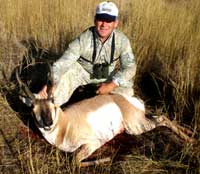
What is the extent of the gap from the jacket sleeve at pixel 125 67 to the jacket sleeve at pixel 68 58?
47cm

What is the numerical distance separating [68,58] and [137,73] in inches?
43.0

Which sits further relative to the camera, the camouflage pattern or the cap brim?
the camouflage pattern

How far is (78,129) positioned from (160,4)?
2.98 metres

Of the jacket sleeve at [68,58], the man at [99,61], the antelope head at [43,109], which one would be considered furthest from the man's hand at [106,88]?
the antelope head at [43,109]

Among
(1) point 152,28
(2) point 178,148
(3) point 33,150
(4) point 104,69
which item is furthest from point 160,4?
(3) point 33,150

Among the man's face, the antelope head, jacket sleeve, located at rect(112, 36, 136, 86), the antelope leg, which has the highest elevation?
the man's face

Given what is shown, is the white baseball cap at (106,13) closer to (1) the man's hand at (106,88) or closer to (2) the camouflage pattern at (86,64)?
(2) the camouflage pattern at (86,64)

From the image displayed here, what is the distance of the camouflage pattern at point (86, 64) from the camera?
432 cm

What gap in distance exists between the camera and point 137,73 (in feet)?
16.8

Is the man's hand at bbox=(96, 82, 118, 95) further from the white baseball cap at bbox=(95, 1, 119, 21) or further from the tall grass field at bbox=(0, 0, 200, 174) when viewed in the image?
the white baseball cap at bbox=(95, 1, 119, 21)

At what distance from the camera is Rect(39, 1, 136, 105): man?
4234mm

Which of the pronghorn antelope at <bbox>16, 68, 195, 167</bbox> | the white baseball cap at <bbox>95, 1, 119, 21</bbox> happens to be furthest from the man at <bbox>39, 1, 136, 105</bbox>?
the pronghorn antelope at <bbox>16, 68, 195, 167</bbox>

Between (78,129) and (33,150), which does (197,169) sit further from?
(33,150)

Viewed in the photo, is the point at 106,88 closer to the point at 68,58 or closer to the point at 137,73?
the point at 68,58
